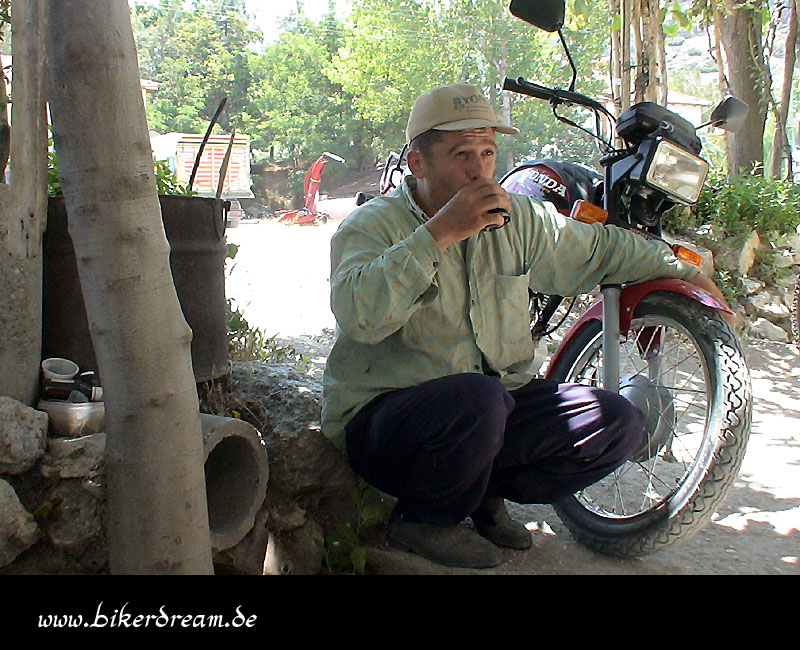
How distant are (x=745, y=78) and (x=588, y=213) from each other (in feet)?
28.7

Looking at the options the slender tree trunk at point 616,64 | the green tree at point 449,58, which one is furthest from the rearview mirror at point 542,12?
the green tree at point 449,58

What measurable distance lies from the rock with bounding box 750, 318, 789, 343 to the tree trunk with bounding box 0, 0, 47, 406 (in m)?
5.88

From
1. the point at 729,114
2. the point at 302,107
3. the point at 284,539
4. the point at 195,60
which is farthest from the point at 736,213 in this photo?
the point at 195,60

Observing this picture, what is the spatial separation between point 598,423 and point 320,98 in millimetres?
35673

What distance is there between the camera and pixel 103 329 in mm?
1482

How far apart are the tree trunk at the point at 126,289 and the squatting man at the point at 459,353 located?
66 centimetres

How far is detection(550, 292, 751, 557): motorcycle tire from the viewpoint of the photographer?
7.07 ft

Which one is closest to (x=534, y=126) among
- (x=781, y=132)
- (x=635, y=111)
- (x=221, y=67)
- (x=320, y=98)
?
(x=320, y=98)

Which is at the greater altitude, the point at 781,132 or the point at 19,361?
the point at 781,132

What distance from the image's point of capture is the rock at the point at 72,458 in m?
1.96

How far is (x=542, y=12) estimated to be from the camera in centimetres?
251

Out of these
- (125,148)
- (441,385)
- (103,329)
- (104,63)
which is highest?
(104,63)

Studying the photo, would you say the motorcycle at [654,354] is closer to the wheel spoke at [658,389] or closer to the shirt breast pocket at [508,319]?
the wheel spoke at [658,389]

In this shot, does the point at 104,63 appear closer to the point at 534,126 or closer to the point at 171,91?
the point at 534,126
